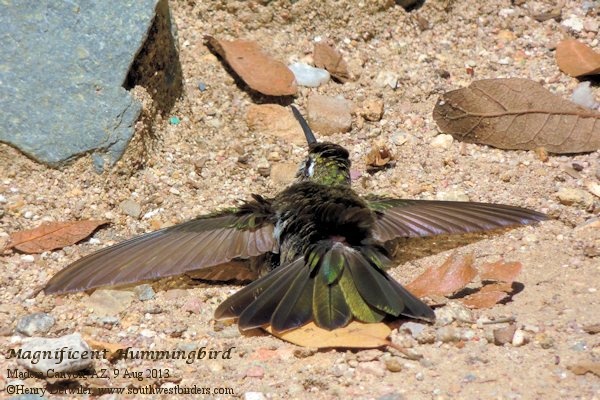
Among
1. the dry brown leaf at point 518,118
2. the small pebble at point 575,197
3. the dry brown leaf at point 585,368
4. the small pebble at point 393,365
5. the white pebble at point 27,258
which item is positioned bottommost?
the white pebble at point 27,258

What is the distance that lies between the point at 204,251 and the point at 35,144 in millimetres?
A: 1207

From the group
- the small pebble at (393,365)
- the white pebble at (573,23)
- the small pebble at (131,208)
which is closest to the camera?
the small pebble at (393,365)

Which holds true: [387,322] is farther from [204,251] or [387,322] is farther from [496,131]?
[496,131]

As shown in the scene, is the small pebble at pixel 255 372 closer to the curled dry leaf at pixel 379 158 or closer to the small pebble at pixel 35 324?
the small pebble at pixel 35 324

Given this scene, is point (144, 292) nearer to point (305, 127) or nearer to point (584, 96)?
point (305, 127)

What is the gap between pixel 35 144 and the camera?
5.04 m

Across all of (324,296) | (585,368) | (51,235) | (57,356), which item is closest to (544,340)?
(585,368)

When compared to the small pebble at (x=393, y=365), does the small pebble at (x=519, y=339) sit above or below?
above

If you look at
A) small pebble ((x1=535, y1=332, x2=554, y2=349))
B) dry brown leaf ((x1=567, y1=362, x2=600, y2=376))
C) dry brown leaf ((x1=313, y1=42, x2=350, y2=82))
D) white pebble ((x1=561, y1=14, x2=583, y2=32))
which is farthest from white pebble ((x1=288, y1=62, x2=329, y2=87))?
dry brown leaf ((x1=567, y1=362, x2=600, y2=376))

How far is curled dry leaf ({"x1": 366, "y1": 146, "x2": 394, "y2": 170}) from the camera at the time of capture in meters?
5.50

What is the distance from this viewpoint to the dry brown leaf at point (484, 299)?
423 cm

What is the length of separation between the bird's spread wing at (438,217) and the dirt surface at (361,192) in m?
0.15

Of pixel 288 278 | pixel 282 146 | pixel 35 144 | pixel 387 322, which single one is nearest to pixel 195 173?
pixel 282 146

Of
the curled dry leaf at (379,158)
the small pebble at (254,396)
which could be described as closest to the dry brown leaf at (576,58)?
the curled dry leaf at (379,158)
